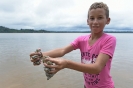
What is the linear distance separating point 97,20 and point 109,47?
49 cm

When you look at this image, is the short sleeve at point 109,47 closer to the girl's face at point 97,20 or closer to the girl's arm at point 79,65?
the girl's arm at point 79,65

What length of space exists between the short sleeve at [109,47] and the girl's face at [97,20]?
28 cm

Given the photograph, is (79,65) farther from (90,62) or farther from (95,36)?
(95,36)

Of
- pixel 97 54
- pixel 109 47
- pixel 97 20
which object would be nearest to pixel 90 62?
pixel 97 54

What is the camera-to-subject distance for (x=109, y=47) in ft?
8.21

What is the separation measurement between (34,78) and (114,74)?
24.6 ft

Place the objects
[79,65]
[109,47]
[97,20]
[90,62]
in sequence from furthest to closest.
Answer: [90,62]
[97,20]
[109,47]
[79,65]

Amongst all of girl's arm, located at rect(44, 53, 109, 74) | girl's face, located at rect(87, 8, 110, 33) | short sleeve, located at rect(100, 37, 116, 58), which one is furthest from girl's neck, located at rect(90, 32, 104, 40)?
girl's arm, located at rect(44, 53, 109, 74)

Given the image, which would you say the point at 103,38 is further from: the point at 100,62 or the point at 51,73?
the point at 51,73

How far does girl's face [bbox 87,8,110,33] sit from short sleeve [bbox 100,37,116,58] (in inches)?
11.0

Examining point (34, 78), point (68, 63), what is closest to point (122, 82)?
point (34, 78)

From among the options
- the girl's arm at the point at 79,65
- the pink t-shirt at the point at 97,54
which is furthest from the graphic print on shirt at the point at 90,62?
the girl's arm at the point at 79,65

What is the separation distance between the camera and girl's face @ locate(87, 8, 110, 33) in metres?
2.58

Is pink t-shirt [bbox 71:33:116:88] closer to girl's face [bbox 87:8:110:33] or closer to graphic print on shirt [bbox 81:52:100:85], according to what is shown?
graphic print on shirt [bbox 81:52:100:85]
